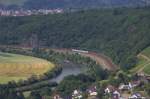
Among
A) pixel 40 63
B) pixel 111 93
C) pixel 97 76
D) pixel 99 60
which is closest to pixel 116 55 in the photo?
pixel 99 60

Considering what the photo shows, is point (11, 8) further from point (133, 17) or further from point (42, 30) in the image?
point (133, 17)

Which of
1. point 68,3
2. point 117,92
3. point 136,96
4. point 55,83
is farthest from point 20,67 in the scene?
point 68,3

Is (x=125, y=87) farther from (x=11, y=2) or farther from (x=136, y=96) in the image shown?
(x=11, y=2)

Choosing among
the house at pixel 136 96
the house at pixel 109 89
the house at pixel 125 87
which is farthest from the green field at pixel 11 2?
the house at pixel 136 96

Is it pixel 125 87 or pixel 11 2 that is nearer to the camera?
pixel 125 87

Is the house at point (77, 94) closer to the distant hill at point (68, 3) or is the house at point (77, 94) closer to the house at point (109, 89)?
the house at point (109, 89)
